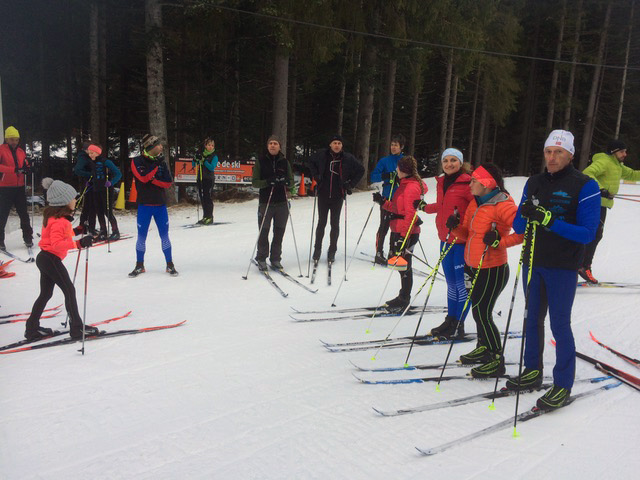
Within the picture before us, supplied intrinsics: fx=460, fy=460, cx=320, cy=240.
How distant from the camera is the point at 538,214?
116 inches

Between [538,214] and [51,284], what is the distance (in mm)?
4222

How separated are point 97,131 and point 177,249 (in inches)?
378

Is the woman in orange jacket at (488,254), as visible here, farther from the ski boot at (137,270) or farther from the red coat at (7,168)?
the red coat at (7,168)

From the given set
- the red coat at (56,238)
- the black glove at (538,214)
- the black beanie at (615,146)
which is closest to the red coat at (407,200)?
the black glove at (538,214)

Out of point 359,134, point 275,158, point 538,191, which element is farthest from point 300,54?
point 538,191

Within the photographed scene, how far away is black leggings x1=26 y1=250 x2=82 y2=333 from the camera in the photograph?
426 centimetres

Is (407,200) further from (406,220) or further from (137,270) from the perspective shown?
(137,270)

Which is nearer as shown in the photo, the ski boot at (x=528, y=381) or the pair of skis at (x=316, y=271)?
the ski boot at (x=528, y=381)

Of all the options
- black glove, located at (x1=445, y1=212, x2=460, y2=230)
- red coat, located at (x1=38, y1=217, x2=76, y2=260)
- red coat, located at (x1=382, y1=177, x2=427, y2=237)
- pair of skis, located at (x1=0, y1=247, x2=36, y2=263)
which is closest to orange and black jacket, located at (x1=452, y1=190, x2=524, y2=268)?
black glove, located at (x1=445, y1=212, x2=460, y2=230)

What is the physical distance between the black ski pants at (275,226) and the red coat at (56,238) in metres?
3.25

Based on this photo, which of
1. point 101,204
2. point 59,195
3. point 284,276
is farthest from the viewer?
point 101,204

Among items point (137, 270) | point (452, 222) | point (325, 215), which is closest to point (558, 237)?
point (452, 222)

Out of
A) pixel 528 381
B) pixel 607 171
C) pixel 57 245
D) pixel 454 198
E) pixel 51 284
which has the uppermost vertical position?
pixel 607 171

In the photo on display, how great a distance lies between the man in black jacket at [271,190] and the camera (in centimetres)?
711
